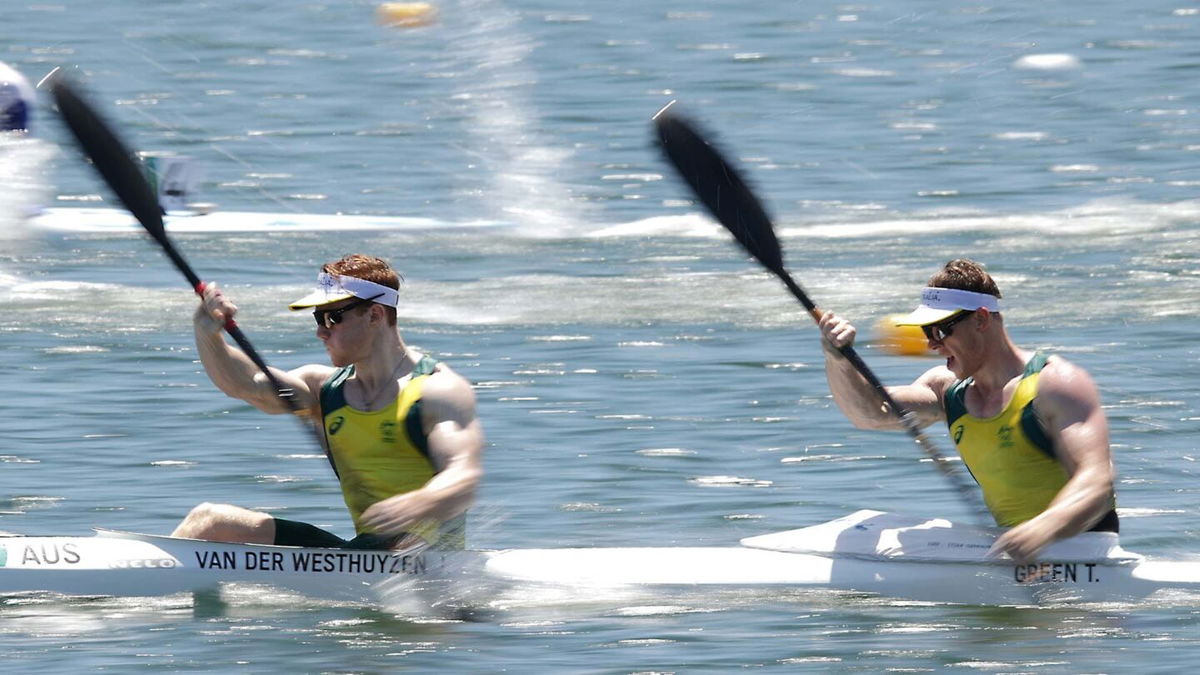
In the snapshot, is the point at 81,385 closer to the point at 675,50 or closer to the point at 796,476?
the point at 796,476

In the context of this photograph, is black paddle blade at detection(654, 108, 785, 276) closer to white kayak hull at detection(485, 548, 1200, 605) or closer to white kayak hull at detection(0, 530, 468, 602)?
white kayak hull at detection(485, 548, 1200, 605)

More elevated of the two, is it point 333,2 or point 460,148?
point 333,2

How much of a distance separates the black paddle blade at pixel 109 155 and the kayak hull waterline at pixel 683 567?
139cm

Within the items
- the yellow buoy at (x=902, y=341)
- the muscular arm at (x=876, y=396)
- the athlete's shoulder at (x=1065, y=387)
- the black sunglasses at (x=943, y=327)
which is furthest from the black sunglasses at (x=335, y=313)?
the yellow buoy at (x=902, y=341)

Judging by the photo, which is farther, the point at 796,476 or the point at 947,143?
the point at 947,143

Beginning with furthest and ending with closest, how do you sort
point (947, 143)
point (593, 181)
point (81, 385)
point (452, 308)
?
point (947, 143)
point (593, 181)
point (452, 308)
point (81, 385)

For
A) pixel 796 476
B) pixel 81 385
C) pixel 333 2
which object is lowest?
pixel 796 476

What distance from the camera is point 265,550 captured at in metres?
7.18

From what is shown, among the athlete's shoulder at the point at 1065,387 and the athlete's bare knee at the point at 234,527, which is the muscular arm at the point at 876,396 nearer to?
the athlete's shoulder at the point at 1065,387

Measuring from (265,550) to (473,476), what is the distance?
881 millimetres

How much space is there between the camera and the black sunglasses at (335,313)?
698cm

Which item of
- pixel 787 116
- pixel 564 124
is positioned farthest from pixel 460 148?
pixel 787 116

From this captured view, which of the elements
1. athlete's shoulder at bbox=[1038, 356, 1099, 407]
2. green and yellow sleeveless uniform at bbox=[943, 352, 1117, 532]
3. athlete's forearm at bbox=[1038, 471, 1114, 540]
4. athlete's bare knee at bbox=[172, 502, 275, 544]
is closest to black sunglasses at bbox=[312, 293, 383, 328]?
athlete's bare knee at bbox=[172, 502, 275, 544]

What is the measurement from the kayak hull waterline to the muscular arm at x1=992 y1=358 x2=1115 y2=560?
0.25 m
